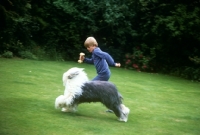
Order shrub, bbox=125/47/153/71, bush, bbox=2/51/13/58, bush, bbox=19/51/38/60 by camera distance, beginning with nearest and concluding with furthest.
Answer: bush, bbox=2/51/13/58 < bush, bbox=19/51/38/60 < shrub, bbox=125/47/153/71

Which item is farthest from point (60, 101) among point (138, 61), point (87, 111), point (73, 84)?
point (138, 61)

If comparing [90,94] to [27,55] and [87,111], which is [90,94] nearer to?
[87,111]

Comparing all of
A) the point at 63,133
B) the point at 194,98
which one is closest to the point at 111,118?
the point at 63,133

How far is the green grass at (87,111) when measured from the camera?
18.3 feet

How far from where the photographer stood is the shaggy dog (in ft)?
20.8

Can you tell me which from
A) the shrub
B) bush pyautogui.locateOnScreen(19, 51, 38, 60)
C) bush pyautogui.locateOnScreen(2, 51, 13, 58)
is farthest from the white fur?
the shrub

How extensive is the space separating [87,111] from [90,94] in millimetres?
733

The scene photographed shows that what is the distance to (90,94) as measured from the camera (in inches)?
250

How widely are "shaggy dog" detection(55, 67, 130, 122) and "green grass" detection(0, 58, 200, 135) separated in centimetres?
22

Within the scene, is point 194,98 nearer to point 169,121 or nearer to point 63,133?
point 169,121

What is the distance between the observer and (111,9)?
52.2ft

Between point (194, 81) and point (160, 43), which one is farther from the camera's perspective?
point (160, 43)

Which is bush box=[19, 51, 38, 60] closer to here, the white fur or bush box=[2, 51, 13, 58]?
bush box=[2, 51, 13, 58]

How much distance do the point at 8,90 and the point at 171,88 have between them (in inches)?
218
